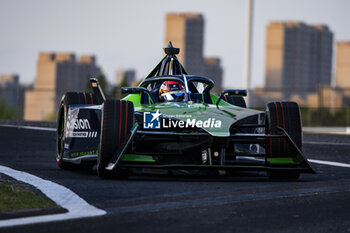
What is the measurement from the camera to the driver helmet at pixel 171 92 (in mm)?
10000

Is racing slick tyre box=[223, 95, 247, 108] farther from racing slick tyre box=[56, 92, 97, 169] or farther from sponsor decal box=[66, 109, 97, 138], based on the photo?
sponsor decal box=[66, 109, 97, 138]

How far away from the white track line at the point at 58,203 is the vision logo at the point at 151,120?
1.38 meters

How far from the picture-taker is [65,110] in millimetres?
10273

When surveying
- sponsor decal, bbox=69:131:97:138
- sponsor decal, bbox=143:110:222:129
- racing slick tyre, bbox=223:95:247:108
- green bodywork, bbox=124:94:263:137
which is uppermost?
racing slick tyre, bbox=223:95:247:108

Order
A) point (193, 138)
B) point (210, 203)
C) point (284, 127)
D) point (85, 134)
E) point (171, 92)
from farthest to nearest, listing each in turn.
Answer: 1. point (171, 92)
2. point (85, 134)
3. point (284, 127)
4. point (193, 138)
5. point (210, 203)

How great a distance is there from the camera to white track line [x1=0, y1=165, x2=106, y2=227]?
17.8ft

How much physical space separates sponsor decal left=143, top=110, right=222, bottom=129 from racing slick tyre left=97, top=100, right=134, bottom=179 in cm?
29

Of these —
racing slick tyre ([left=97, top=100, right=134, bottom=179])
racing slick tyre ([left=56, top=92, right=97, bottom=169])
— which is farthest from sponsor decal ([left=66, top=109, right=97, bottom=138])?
racing slick tyre ([left=97, top=100, right=134, bottom=179])

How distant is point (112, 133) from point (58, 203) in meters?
2.04

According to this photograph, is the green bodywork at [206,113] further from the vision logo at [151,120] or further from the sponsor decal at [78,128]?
the sponsor decal at [78,128]

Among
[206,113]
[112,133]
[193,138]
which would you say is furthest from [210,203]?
[206,113]

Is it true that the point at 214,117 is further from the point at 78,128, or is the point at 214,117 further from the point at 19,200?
the point at 19,200

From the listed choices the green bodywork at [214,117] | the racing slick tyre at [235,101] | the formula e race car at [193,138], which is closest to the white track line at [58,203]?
the formula e race car at [193,138]

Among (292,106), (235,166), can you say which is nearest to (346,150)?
(292,106)
